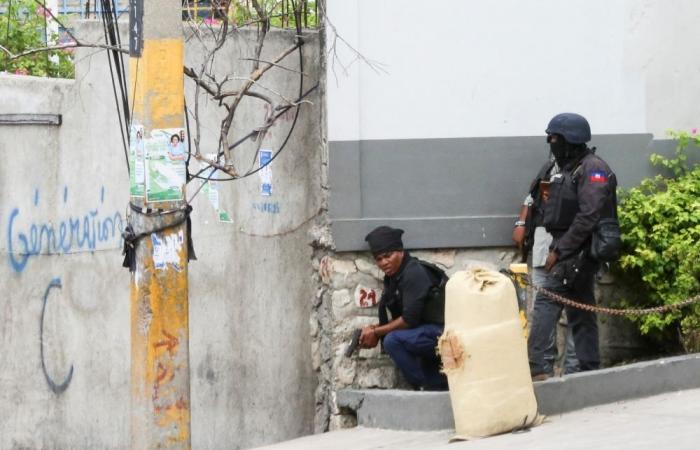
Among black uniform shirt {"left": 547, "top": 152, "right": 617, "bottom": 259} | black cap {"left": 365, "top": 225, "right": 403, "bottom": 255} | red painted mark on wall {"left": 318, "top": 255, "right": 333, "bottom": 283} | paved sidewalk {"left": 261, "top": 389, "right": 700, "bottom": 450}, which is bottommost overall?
paved sidewalk {"left": 261, "top": 389, "right": 700, "bottom": 450}

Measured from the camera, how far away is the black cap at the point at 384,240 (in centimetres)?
821

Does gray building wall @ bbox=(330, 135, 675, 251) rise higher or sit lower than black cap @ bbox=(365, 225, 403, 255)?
higher

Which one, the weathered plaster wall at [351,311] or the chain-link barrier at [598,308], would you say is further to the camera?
the weathered plaster wall at [351,311]

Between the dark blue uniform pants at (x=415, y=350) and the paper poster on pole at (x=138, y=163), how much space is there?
2.51 metres

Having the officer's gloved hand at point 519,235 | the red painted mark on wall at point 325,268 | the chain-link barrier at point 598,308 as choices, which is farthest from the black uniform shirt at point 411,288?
the officer's gloved hand at point 519,235

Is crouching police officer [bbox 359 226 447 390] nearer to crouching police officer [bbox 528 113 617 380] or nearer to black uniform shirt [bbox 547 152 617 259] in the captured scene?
crouching police officer [bbox 528 113 617 380]

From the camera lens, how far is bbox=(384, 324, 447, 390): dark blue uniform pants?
26.7 ft

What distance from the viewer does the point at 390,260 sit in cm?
825

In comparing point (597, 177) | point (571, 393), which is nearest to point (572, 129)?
point (597, 177)

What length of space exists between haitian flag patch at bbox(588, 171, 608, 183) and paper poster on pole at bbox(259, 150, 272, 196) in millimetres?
2257

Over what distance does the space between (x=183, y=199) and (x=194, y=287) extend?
2.43 m

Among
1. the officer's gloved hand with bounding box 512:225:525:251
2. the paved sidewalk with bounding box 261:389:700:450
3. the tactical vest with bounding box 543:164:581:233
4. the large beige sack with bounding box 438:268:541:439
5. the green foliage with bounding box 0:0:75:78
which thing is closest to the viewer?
the paved sidewalk with bounding box 261:389:700:450

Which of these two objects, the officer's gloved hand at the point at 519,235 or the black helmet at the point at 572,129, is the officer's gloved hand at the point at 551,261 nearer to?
the officer's gloved hand at the point at 519,235

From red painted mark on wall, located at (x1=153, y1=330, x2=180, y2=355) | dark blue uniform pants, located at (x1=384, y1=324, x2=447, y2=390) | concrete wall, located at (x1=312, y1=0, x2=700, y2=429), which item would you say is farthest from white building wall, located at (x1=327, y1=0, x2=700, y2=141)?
red painted mark on wall, located at (x1=153, y1=330, x2=180, y2=355)
